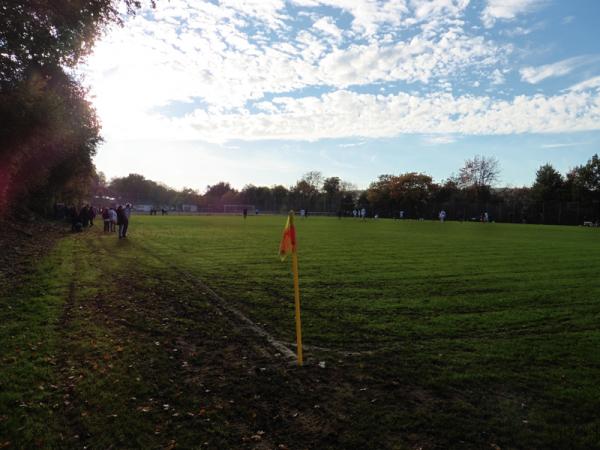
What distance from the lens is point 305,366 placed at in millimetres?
5656

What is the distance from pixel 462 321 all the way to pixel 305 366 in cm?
359

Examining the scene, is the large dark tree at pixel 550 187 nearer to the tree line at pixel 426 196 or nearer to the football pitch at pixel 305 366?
the tree line at pixel 426 196

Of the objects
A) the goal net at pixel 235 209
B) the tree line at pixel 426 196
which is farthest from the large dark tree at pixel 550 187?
the goal net at pixel 235 209

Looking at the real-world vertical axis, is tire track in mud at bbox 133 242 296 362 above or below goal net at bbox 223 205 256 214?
below

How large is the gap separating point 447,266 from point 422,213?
7497 cm

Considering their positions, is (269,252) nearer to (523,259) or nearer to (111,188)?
(523,259)

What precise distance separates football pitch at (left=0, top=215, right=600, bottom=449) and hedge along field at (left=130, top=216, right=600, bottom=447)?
3 centimetres

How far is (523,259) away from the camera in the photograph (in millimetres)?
16453

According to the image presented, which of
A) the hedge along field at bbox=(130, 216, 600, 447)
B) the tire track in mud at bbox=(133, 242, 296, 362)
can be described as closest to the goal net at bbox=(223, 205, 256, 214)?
the hedge along field at bbox=(130, 216, 600, 447)

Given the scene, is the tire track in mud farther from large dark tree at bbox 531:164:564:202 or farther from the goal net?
the goal net

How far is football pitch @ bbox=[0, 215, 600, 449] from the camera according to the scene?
4.08 metres

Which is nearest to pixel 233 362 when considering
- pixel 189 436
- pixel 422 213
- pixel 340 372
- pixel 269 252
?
pixel 340 372

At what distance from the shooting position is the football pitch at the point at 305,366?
4082 mm

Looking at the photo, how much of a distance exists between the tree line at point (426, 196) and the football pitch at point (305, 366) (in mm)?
66293
